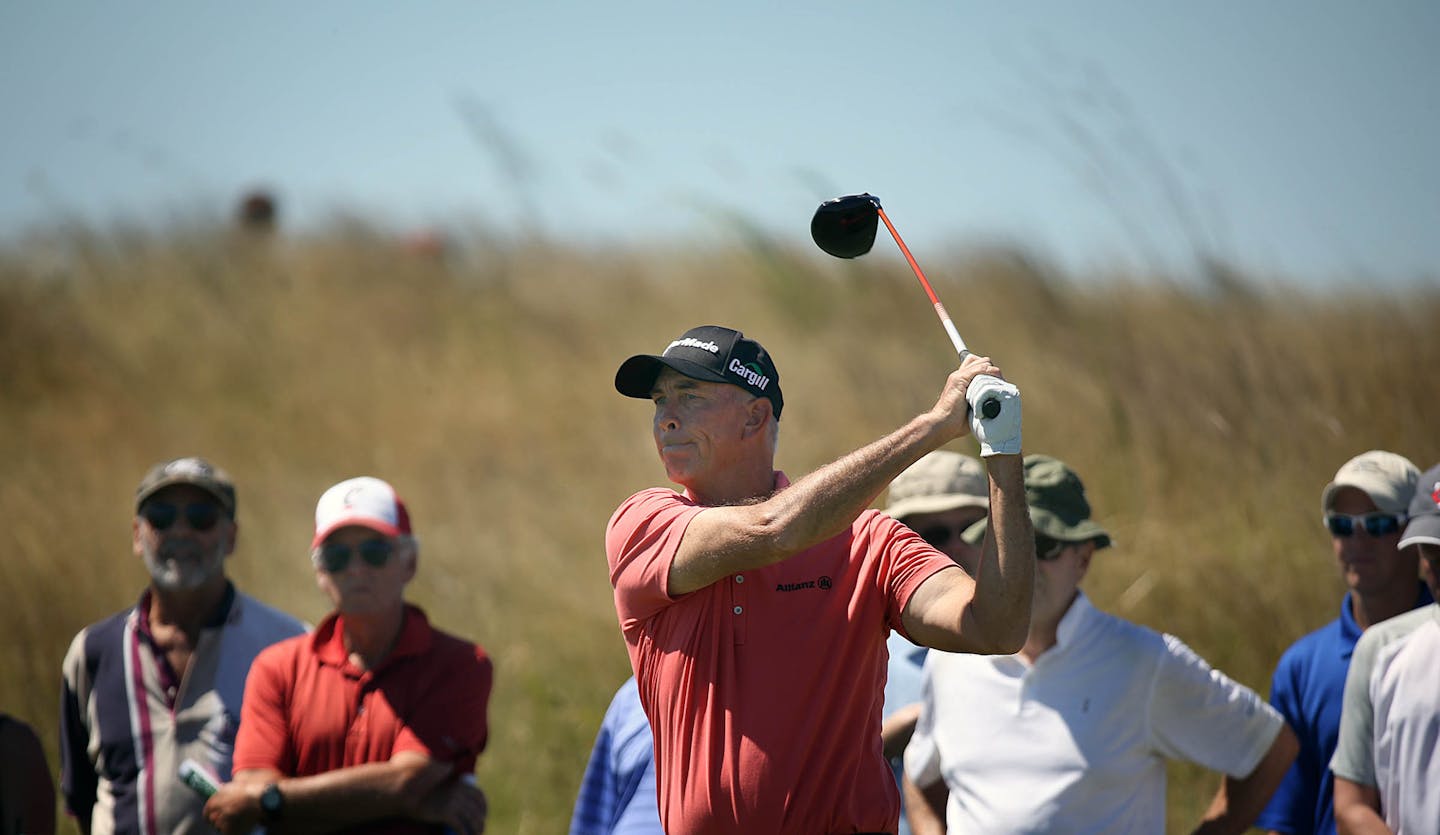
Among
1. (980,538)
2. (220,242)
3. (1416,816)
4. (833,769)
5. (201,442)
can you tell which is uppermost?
(220,242)

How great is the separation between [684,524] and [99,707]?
9.86 ft

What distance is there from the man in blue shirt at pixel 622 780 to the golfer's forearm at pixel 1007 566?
1519mm

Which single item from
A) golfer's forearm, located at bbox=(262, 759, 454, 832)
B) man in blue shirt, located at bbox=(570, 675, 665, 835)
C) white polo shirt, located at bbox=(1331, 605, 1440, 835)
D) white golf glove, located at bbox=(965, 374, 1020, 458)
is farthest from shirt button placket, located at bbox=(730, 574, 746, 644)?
white polo shirt, located at bbox=(1331, 605, 1440, 835)

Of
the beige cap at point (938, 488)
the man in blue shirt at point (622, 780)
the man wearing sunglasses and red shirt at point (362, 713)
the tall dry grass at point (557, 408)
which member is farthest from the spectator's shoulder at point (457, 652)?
the tall dry grass at point (557, 408)

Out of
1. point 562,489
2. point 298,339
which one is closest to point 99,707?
point 562,489

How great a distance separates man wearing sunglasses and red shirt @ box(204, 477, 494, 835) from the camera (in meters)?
4.41

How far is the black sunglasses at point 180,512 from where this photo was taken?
17.4 feet

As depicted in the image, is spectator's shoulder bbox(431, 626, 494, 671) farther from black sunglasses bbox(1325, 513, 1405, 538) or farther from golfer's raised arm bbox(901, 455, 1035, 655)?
black sunglasses bbox(1325, 513, 1405, 538)

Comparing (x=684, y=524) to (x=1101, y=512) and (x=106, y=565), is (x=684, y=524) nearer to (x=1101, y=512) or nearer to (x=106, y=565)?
(x=1101, y=512)

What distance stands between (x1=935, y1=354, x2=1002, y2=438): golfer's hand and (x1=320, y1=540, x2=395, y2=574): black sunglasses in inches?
101

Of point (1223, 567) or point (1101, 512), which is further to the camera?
point (1101, 512)

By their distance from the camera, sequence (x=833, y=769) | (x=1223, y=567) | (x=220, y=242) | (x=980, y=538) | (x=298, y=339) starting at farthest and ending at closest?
(x=220, y=242) < (x=298, y=339) < (x=1223, y=567) < (x=980, y=538) < (x=833, y=769)

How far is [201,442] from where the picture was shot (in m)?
12.2

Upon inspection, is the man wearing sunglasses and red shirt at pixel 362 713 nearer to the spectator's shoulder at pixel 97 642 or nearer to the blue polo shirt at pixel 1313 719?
the spectator's shoulder at pixel 97 642
